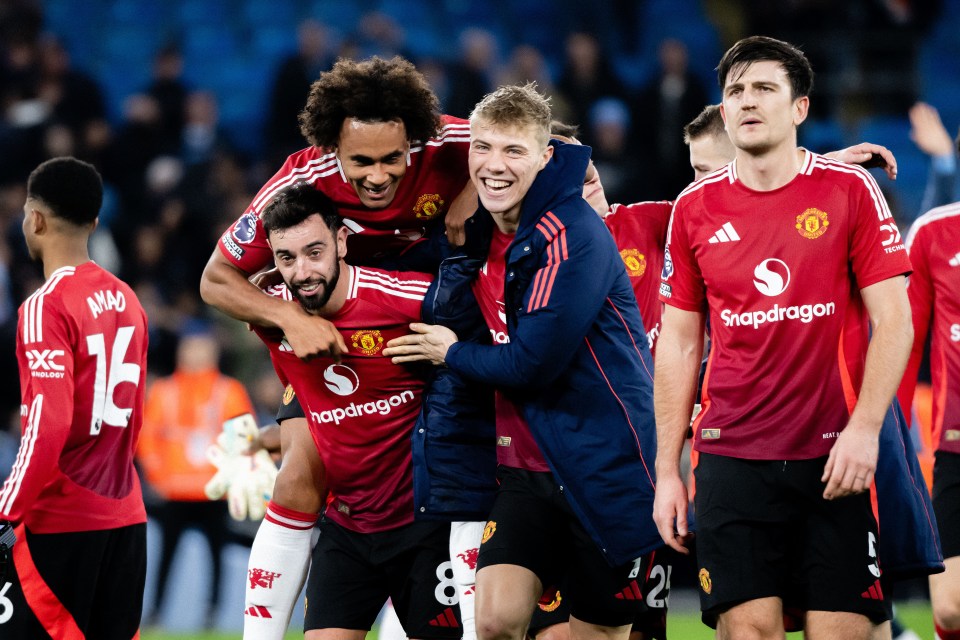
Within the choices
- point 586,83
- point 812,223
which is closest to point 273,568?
point 812,223

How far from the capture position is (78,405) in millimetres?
5012

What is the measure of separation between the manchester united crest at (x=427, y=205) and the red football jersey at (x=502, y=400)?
385mm

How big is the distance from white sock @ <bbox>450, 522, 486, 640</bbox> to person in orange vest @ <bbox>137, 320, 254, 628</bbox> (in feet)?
17.2

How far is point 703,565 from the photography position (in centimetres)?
421

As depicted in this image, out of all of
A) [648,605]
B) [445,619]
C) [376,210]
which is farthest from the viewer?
[648,605]

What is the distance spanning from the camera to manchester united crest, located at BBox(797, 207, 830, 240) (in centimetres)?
408

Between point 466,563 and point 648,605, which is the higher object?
point 466,563

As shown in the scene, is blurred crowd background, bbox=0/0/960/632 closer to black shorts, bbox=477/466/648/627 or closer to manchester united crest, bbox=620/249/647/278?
manchester united crest, bbox=620/249/647/278

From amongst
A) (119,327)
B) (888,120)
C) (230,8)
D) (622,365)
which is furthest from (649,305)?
(230,8)

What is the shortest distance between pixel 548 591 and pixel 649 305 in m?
1.34

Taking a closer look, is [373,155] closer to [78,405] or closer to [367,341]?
[367,341]

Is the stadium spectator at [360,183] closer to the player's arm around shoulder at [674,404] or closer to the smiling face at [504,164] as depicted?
the smiling face at [504,164]

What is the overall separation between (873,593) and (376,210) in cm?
216

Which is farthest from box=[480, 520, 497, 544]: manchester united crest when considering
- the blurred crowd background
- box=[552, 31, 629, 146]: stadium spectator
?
box=[552, 31, 629, 146]: stadium spectator
